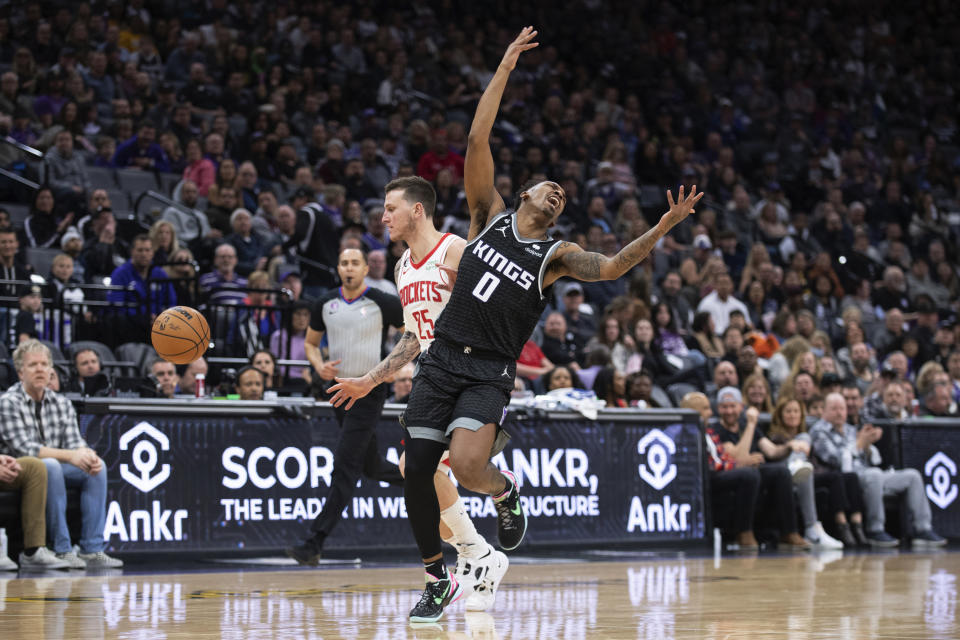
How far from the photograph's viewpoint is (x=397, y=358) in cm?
700

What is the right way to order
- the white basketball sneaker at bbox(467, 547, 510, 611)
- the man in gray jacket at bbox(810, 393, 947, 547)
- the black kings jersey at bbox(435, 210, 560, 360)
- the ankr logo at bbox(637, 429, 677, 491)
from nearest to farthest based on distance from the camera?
1. the black kings jersey at bbox(435, 210, 560, 360)
2. the white basketball sneaker at bbox(467, 547, 510, 611)
3. the ankr logo at bbox(637, 429, 677, 491)
4. the man in gray jacket at bbox(810, 393, 947, 547)

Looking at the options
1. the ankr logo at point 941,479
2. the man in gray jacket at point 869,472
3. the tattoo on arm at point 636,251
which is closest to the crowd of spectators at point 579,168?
the man in gray jacket at point 869,472

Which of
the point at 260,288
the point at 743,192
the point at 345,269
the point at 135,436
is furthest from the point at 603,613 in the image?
the point at 743,192

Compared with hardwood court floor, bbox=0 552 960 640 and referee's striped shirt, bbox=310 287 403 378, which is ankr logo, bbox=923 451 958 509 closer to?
hardwood court floor, bbox=0 552 960 640

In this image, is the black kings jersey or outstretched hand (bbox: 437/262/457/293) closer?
the black kings jersey

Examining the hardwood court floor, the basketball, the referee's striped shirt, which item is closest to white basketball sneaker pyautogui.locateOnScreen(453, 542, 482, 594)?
the hardwood court floor

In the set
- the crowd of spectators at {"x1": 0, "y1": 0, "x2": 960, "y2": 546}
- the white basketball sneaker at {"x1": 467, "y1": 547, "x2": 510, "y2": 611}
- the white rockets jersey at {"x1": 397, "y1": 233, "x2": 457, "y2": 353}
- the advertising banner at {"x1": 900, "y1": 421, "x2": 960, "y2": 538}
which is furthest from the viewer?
the crowd of spectators at {"x1": 0, "y1": 0, "x2": 960, "y2": 546}

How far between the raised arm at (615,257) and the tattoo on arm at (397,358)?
965 mm

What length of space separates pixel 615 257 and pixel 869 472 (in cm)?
832

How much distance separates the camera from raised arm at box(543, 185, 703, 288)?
5949 millimetres

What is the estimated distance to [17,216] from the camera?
15070 mm

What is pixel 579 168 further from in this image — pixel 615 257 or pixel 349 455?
pixel 615 257

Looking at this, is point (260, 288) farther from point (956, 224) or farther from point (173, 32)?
point (956, 224)

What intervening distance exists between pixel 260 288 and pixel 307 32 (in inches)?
288
